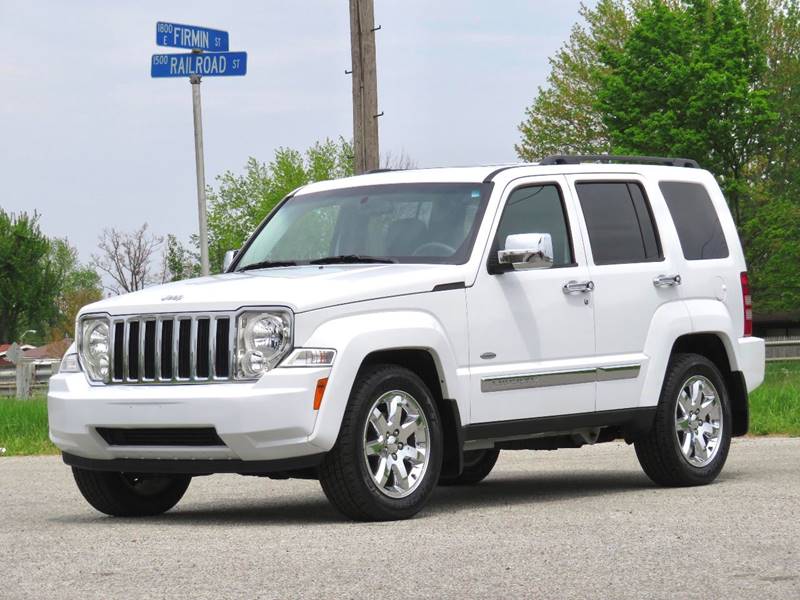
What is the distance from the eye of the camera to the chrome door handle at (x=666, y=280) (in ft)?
34.1

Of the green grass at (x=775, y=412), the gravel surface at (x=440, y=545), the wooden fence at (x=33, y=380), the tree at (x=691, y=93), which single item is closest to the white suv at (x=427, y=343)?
the gravel surface at (x=440, y=545)

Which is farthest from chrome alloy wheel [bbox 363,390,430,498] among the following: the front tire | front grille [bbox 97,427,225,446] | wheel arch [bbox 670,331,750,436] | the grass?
the grass

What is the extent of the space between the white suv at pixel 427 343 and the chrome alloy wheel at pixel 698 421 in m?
0.02

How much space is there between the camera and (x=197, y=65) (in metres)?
13.6

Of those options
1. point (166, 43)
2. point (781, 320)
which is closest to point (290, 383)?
point (166, 43)

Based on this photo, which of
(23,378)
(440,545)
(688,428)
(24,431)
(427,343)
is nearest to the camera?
(440,545)

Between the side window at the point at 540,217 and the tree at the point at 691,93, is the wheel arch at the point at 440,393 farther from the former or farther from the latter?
the tree at the point at 691,93

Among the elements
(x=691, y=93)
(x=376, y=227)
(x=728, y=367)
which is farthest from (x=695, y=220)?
(x=691, y=93)

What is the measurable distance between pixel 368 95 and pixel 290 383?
7.94m

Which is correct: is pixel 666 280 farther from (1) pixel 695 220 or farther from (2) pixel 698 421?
(2) pixel 698 421

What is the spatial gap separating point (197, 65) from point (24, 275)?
247ft

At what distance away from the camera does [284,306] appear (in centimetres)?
830

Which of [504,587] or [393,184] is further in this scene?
[393,184]

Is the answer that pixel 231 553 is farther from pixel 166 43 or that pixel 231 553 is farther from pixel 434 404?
pixel 166 43
